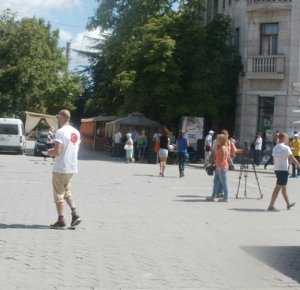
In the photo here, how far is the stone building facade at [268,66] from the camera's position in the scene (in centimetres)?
4134

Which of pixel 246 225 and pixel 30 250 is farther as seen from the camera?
pixel 246 225

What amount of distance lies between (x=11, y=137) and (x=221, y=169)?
1050 inches

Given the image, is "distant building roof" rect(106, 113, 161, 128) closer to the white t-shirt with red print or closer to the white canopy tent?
the white canopy tent

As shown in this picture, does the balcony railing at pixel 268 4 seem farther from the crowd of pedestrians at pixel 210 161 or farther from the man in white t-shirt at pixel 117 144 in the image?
the crowd of pedestrians at pixel 210 161

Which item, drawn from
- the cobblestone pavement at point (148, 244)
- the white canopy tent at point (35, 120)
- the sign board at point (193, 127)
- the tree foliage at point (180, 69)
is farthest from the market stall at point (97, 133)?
the cobblestone pavement at point (148, 244)

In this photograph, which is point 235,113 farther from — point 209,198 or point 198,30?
point 209,198

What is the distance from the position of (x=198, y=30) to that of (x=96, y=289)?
3587 centimetres

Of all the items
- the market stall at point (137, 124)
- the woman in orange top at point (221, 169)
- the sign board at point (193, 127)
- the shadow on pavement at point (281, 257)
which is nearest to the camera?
the shadow on pavement at point (281, 257)

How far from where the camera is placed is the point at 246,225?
13578 mm

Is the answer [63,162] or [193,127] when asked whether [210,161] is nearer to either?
[63,162]

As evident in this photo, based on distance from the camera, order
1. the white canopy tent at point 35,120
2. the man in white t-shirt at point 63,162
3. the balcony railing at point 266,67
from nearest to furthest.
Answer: the man in white t-shirt at point 63,162 → the balcony railing at point 266,67 → the white canopy tent at point 35,120

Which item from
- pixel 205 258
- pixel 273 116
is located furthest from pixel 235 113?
pixel 205 258

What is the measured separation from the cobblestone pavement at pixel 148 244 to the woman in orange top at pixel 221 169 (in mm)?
559

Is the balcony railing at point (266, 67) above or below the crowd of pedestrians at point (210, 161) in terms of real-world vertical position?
above
